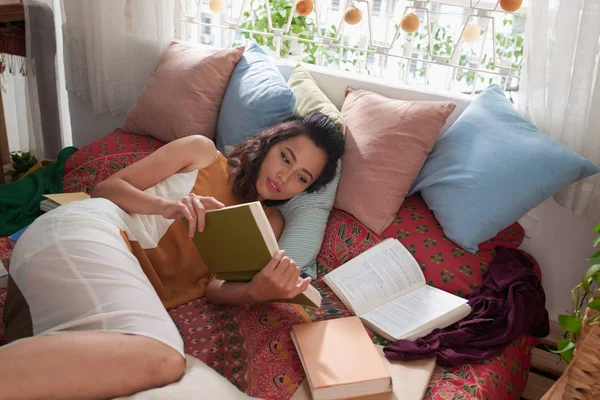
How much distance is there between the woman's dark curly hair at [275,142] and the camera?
5.25ft

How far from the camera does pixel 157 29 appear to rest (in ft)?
7.85

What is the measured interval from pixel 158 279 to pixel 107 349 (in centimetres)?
41

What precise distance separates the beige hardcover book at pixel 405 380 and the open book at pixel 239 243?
22 cm

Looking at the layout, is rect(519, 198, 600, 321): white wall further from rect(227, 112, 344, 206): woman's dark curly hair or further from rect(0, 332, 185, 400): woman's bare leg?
rect(0, 332, 185, 400): woman's bare leg

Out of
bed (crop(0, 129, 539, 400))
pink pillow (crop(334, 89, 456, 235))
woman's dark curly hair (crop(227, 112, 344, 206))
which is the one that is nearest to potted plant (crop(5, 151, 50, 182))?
bed (crop(0, 129, 539, 400))

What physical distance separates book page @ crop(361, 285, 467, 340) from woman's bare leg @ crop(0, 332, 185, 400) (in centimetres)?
57

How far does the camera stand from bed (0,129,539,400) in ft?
4.04

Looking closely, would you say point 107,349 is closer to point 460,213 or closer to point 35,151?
point 460,213

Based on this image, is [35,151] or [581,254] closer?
[581,254]

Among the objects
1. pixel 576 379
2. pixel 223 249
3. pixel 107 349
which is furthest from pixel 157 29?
pixel 576 379

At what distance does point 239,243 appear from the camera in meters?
1.24

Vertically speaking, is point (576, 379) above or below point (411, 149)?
below

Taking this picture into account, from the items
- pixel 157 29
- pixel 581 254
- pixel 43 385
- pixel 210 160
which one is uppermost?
pixel 157 29

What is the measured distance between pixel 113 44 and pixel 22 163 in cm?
66
